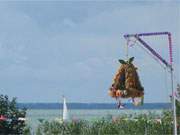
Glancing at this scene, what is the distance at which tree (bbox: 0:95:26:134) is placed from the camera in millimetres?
16531

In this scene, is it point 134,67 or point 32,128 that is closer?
point 134,67

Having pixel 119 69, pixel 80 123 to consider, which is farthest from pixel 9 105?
pixel 119 69

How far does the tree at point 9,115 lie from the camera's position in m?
16.5

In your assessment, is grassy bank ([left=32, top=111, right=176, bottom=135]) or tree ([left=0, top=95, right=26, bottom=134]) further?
grassy bank ([left=32, top=111, right=176, bottom=135])

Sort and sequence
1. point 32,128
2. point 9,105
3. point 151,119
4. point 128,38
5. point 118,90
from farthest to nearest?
point 151,119 → point 32,128 → point 9,105 → point 128,38 → point 118,90

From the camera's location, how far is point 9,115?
16.6 m

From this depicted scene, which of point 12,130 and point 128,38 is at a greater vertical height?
point 128,38

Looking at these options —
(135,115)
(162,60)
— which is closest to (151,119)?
(135,115)

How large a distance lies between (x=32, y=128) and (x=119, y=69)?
336 inches

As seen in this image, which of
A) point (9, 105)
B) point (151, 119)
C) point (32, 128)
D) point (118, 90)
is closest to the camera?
point (118, 90)

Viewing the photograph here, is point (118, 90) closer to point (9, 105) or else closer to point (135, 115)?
point (9, 105)

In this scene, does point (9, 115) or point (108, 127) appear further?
point (108, 127)

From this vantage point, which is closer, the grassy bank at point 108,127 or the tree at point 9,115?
the tree at point 9,115

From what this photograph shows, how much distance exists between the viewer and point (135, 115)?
22.4m
